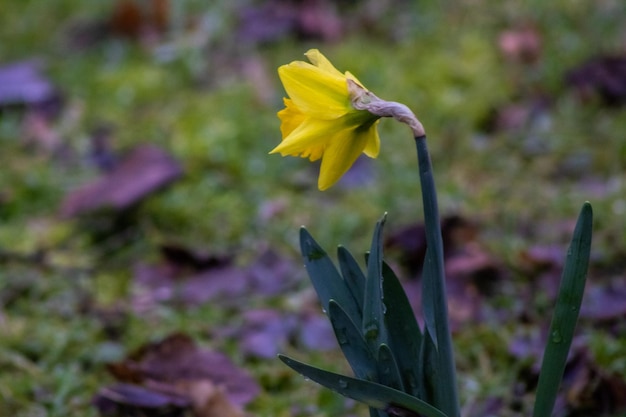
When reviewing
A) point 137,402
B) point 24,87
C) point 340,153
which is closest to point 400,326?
point 340,153

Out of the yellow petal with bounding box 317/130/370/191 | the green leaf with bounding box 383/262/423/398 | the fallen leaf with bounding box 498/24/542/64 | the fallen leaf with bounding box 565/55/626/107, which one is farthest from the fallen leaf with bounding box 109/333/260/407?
the fallen leaf with bounding box 498/24/542/64

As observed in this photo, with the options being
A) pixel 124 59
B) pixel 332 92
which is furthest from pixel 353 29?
pixel 332 92

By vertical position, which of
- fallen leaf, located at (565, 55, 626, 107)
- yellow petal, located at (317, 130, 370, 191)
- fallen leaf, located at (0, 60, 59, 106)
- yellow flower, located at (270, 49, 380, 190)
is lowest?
yellow petal, located at (317, 130, 370, 191)

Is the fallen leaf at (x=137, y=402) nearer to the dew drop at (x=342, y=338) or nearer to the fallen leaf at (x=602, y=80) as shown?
the dew drop at (x=342, y=338)

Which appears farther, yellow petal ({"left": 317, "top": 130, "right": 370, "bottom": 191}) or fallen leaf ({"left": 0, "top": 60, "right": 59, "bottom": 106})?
fallen leaf ({"left": 0, "top": 60, "right": 59, "bottom": 106})

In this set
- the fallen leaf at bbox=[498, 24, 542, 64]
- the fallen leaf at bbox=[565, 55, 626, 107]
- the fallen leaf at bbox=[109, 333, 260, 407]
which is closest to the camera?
the fallen leaf at bbox=[109, 333, 260, 407]

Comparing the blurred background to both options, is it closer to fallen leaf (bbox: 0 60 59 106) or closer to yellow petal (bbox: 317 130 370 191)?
fallen leaf (bbox: 0 60 59 106)

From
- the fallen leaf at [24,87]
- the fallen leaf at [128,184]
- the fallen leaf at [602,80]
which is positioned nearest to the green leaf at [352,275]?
the fallen leaf at [128,184]

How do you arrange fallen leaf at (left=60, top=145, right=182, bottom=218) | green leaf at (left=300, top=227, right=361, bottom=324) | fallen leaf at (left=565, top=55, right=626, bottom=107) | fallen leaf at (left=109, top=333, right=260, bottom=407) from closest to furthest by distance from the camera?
green leaf at (left=300, top=227, right=361, bottom=324) < fallen leaf at (left=109, top=333, right=260, bottom=407) < fallen leaf at (left=60, top=145, right=182, bottom=218) < fallen leaf at (left=565, top=55, right=626, bottom=107)

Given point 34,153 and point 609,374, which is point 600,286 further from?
point 34,153
